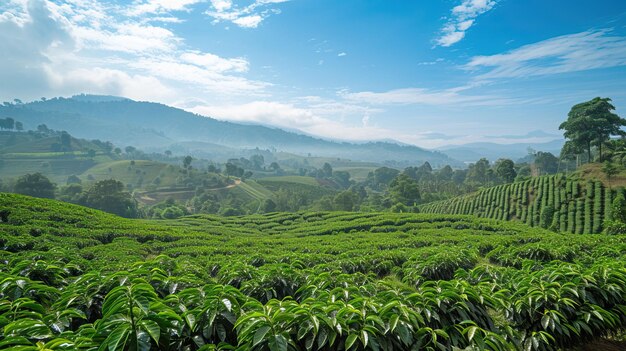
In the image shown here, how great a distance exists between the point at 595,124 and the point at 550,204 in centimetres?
2034

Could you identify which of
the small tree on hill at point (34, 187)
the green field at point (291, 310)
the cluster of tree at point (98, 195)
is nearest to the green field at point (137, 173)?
the small tree on hill at point (34, 187)

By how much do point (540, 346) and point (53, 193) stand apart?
97.4 metres

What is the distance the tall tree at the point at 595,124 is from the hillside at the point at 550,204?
972cm

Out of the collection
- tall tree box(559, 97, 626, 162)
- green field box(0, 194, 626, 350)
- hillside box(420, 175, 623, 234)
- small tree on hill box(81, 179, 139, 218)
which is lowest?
small tree on hill box(81, 179, 139, 218)

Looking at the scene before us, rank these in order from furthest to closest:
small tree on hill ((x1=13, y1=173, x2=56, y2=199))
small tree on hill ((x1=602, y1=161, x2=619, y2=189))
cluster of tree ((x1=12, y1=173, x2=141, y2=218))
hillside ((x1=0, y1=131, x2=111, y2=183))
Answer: hillside ((x1=0, y1=131, x2=111, y2=183)) → small tree on hill ((x1=13, y1=173, x2=56, y2=199)) → cluster of tree ((x1=12, y1=173, x2=141, y2=218)) → small tree on hill ((x1=602, y1=161, x2=619, y2=189))

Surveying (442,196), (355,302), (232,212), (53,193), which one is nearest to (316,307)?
(355,302)

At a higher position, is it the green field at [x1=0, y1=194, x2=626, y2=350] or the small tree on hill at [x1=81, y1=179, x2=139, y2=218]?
the green field at [x1=0, y1=194, x2=626, y2=350]

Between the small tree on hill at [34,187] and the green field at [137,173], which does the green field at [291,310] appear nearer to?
the small tree on hill at [34,187]

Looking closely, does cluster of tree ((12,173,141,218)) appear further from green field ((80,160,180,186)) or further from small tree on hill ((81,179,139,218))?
green field ((80,160,180,186))

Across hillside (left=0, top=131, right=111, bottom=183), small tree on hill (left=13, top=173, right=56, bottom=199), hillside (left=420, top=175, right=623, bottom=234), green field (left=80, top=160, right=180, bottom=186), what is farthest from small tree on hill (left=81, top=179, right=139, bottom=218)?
hillside (left=0, top=131, right=111, bottom=183)

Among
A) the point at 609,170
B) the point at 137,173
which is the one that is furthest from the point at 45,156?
the point at 609,170

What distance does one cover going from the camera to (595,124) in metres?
48.9

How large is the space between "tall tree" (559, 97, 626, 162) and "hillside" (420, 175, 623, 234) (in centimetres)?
972

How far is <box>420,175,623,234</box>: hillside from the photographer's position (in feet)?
115
